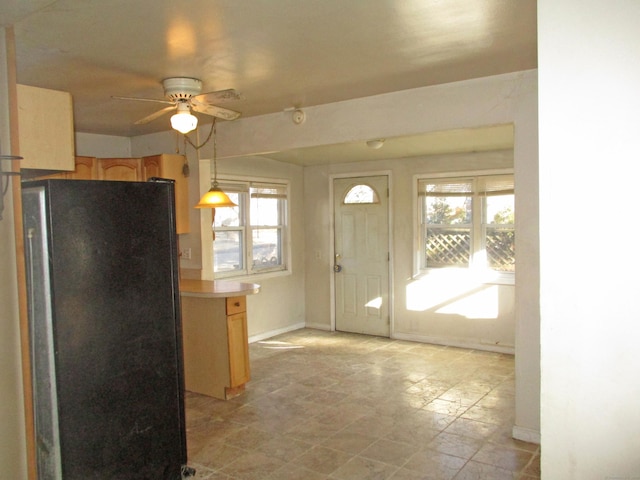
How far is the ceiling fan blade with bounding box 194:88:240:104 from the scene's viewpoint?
3038mm

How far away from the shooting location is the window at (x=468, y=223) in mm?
5727

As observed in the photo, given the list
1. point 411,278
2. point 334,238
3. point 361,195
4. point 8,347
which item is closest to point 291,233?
point 334,238

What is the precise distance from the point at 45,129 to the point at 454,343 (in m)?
4.97

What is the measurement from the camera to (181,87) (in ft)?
11.0

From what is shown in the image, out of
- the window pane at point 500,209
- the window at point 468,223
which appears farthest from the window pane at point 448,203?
the window pane at point 500,209

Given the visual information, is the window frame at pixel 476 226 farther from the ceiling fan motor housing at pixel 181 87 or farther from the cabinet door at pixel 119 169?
the ceiling fan motor housing at pixel 181 87

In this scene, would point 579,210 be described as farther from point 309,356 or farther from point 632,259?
point 309,356

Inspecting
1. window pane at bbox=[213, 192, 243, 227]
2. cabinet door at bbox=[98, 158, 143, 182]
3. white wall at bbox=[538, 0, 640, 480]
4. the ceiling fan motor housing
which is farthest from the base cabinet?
white wall at bbox=[538, 0, 640, 480]

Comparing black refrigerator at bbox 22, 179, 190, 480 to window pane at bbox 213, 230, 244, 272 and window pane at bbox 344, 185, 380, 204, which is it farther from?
window pane at bbox 344, 185, 380, 204

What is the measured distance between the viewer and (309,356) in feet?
18.3

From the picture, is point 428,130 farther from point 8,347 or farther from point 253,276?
point 253,276

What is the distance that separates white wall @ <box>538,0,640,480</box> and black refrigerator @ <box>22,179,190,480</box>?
5.34 feet

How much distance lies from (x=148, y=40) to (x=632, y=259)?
2443mm

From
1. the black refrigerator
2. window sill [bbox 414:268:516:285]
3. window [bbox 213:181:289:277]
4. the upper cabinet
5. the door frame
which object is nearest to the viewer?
the black refrigerator
